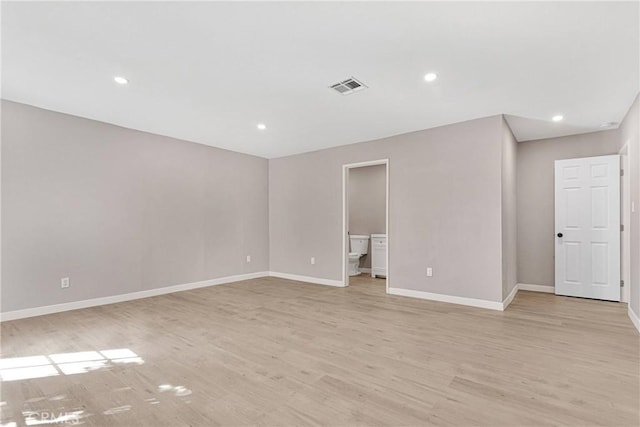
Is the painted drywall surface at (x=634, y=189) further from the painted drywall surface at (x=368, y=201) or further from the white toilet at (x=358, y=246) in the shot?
the white toilet at (x=358, y=246)

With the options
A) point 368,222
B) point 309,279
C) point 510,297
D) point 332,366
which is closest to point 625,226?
point 510,297

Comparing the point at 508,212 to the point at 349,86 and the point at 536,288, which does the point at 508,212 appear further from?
the point at 349,86

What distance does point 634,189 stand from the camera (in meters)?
3.54

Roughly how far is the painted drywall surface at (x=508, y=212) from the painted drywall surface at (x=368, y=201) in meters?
2.68

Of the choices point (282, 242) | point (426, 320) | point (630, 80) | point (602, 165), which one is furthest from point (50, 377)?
point (602, 165)

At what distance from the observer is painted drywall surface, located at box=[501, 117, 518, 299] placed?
406 cm

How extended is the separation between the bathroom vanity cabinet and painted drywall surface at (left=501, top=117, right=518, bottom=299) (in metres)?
2.31

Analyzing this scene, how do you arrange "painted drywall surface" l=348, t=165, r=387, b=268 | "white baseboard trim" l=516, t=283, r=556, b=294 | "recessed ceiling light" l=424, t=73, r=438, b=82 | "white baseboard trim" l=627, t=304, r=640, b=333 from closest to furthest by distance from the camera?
"recessed ceiling light" l=424, t=73, r=438, b=82, "white baseboard trim" l=627, t=304, r=640, b=333, "white baseboard trim" l=516, t=283, r=556, b=294, "painted drywall surface" l=348, t=165, r=387, b=268

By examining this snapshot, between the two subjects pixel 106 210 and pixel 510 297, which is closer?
pixel 106 210

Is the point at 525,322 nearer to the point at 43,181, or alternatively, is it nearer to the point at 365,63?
the point at 365,63

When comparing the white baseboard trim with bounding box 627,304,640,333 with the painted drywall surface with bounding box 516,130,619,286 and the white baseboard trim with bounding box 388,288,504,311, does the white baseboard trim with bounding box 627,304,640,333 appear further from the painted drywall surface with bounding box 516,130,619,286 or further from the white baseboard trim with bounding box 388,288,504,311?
the painted drywall surface with bounding box 516,130,619,286

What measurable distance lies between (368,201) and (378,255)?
1436mm

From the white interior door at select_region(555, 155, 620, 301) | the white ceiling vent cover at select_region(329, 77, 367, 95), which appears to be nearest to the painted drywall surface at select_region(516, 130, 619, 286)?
the white interior door at select_region(555, 155, 620, 301)

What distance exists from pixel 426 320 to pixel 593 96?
10.2 ft
